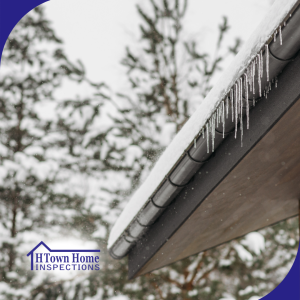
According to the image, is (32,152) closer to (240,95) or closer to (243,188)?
(243,188)

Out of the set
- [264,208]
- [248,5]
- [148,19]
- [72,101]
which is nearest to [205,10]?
[248,5]

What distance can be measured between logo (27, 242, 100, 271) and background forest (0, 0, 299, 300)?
0.13 meters

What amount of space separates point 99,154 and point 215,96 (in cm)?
428

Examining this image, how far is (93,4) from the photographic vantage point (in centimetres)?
796

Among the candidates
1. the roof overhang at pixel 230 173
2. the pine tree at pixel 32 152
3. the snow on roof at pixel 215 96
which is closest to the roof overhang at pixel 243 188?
the roof overhang at pixel 230 173

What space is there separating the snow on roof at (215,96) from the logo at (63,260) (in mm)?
3760

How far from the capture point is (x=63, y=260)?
5.20 meters

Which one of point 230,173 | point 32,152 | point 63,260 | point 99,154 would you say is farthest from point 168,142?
point 230,173

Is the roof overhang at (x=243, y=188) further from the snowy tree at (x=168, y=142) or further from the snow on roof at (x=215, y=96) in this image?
the snowy tree at (x=168, y=142)

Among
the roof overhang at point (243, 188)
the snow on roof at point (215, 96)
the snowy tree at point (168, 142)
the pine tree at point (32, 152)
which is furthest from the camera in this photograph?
the snowy tree at point (168, 142)

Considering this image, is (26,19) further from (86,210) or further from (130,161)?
(86,210)

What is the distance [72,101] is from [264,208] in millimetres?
4454

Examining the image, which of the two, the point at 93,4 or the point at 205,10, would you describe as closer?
the point at 205,10

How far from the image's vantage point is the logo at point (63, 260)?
4.84 metres
